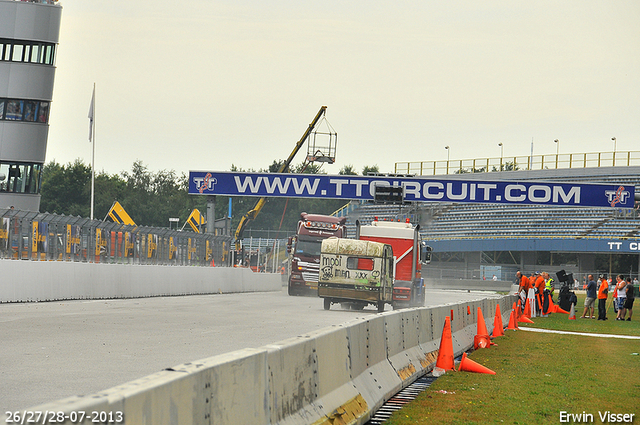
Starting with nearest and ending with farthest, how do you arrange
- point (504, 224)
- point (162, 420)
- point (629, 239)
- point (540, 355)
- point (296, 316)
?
1. point (162, 420)
2. point (540, 355)
3. point (296, 316)
4. point (629, 239)
5. point (504, 224)

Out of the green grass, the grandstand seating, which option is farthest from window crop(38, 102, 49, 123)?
the green grass

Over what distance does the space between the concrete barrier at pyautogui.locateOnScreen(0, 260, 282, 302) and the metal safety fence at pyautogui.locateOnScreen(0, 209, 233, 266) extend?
326 mm

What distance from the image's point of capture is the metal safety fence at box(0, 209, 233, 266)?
2198 cm

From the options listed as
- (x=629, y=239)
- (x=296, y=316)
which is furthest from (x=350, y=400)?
(x=629, y=239)

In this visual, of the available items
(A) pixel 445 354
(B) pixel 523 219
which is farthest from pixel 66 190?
(A) pixel 445 354

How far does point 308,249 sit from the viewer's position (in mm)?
37469

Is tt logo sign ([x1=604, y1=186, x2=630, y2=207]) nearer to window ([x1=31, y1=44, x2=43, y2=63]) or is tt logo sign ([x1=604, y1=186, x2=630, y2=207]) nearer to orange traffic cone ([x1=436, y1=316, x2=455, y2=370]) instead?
window ([x1=31, y1=44, x2=43, y2=63])

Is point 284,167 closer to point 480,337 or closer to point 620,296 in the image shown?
point 620,296

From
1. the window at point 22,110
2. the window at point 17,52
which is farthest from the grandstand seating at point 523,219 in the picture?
the window at point 17,52

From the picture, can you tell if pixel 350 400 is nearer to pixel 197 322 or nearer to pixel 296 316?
pixel 197 322

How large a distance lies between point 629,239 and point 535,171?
42.1ft

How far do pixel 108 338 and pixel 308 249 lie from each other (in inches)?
940

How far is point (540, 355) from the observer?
1578 cm

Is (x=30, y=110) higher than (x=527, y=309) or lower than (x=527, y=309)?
higher
